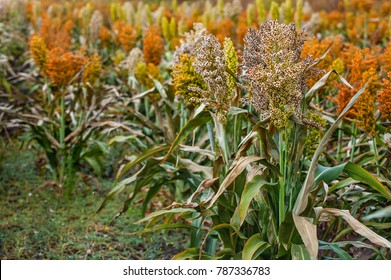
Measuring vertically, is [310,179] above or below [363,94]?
below

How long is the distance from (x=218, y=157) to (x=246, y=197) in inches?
19.7

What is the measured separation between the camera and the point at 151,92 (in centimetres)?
452

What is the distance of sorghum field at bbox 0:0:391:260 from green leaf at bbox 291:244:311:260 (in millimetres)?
12

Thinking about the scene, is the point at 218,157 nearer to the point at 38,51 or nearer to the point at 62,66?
the point at 62,66

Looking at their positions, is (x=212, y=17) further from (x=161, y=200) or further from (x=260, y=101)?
(x=260, y=101)

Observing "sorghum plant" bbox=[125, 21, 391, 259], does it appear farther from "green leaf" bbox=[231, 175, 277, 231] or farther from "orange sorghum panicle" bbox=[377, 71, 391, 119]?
"orange sorghum panicle" bbox=[377, 71, 391, 119]

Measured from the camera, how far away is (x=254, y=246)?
287 centimetres

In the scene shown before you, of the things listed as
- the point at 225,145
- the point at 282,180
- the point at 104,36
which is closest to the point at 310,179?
the point at 282,180

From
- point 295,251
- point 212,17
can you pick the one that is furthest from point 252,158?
point 212,17

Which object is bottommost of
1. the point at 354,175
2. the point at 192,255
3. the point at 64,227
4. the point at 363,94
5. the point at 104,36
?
the point at 64,227

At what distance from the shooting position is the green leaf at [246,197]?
2.71 meters

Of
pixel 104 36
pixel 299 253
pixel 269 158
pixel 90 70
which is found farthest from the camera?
pixel 104 36
